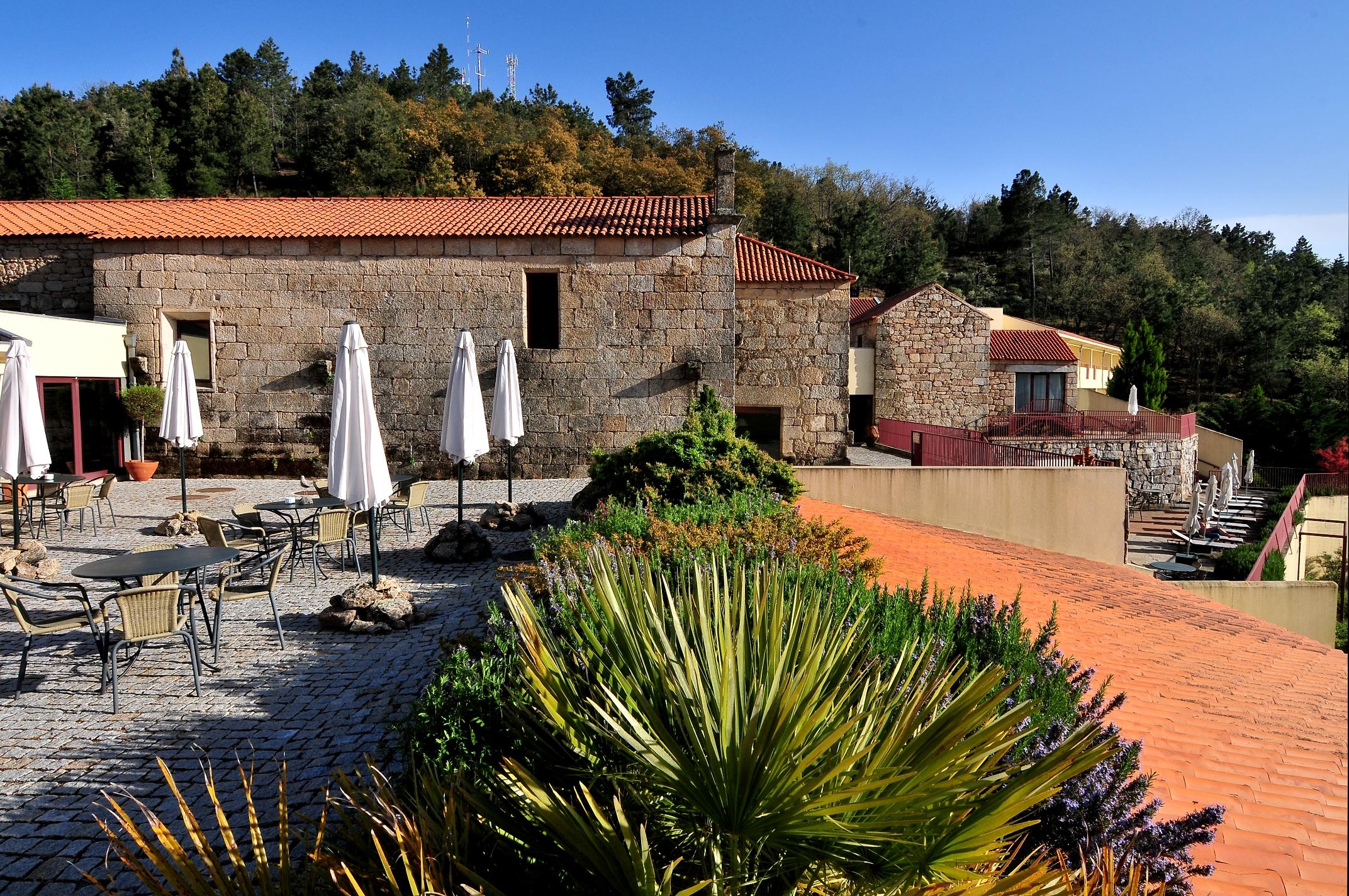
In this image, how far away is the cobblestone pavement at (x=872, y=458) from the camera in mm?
19438

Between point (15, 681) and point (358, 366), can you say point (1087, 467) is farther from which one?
point (15, 681)

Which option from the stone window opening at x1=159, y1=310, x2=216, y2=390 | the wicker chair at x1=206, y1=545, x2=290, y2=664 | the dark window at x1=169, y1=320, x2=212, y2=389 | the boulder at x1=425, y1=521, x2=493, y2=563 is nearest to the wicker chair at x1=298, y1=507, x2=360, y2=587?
the boulder at x1=425, y1=521, x2=493, y2=563

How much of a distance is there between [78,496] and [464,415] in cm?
527

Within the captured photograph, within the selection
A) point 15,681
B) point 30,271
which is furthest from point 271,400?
point 15,681

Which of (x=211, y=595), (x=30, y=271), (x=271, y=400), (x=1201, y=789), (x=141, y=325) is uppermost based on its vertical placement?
(x=30, y=271)

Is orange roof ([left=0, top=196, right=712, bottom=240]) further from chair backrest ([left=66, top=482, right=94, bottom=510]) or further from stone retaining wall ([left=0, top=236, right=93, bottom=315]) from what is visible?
chair backrest ([left=66, top=482, right=94, bottom=510])

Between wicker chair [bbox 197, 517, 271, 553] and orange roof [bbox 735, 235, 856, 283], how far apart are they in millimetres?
12402

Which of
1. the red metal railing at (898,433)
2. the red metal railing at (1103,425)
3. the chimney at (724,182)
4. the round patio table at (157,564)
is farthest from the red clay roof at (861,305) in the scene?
the round patio table at (157,564)

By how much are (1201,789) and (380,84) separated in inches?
2197

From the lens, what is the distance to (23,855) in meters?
3.38

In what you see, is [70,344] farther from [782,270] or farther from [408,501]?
[782,270]

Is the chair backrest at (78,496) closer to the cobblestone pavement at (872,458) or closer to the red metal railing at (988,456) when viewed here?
the red metal railing at (988,456)

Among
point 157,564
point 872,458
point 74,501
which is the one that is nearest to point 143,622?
point 157,564

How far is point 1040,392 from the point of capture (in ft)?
96.1
